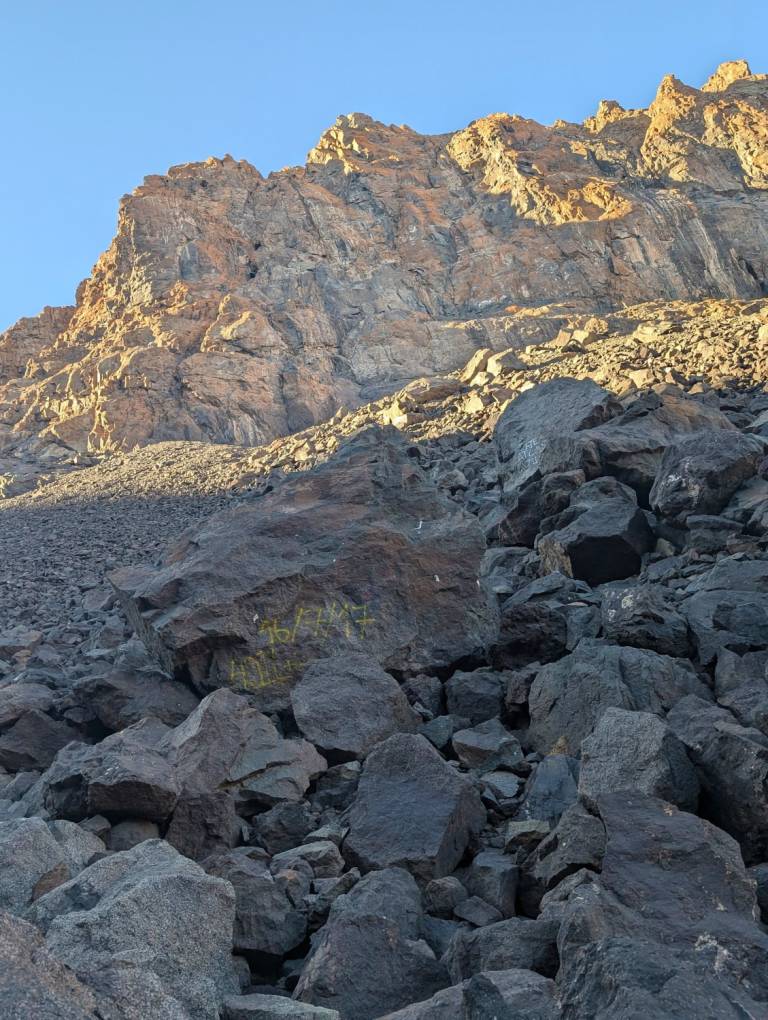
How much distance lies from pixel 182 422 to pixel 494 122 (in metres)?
25.6

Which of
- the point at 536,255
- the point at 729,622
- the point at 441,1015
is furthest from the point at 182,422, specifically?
the point at 441,1015

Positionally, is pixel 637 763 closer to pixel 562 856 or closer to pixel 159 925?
pixel 562 856

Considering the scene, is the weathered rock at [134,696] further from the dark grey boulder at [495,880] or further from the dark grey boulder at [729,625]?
the dark grey boulder at [729,625]

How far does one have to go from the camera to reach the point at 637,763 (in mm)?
3863

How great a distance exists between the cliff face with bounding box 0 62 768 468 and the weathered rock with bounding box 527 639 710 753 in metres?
25.9

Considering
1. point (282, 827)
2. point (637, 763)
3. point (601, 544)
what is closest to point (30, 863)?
point (282, 827)

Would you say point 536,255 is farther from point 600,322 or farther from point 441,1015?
point 441,1015

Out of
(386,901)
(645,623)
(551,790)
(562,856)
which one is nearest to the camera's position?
(386,901)

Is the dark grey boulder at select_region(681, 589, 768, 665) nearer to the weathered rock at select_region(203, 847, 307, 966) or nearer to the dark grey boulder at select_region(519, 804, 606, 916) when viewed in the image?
the dark grey boulder at select_region(519, 804, 606, 916)

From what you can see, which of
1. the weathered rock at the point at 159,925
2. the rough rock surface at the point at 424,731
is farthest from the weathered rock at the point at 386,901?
the weathered rock at the point at 159,925

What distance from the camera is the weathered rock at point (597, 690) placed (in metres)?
4.86

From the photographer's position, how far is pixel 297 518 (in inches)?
286

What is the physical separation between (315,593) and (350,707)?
4.15ft

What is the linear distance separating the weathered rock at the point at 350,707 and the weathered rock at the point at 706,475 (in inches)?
133
